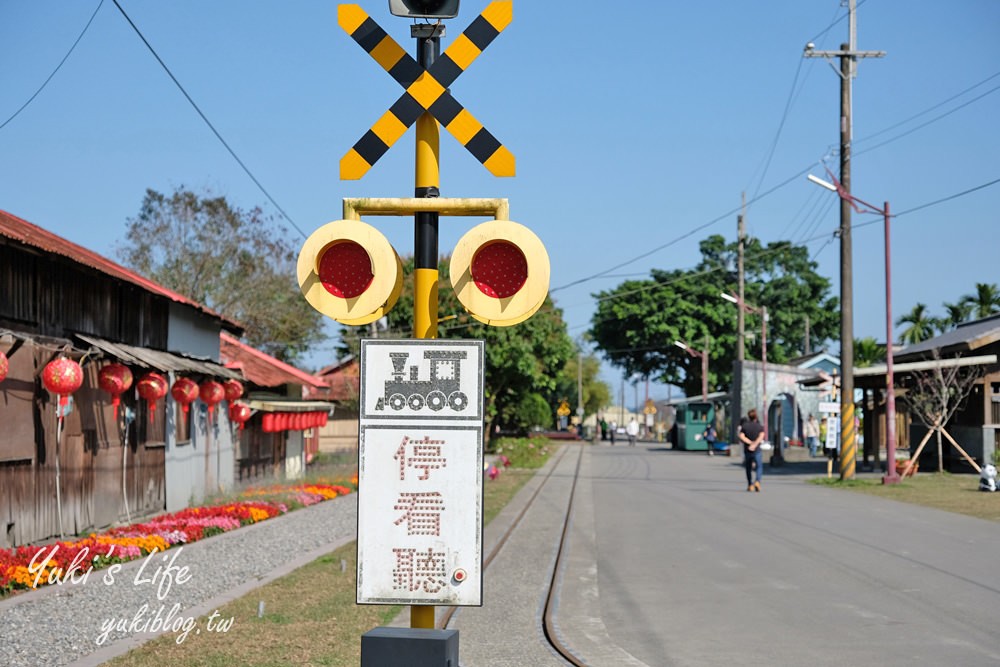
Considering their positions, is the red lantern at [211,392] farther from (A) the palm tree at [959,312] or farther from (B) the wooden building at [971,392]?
(A) the palm tree at [959,312]

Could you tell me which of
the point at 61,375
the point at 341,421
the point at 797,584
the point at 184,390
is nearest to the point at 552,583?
the point at 797,584

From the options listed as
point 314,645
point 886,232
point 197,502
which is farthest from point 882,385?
point 314,645

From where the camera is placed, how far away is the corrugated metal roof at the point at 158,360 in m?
16.7

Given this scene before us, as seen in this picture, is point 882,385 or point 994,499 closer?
point 994,499

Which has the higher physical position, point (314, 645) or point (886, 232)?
point (886, 232)

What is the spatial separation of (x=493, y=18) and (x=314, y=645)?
4.85m

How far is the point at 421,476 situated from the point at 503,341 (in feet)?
152

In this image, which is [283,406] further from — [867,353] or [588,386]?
[588,386]

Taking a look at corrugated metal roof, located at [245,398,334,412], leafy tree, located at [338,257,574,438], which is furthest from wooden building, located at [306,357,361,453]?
corrugated metal roof, located at [245,398,334,412]

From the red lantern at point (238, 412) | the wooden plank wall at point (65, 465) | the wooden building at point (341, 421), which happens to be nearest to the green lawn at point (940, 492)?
the wooden plank wall at point (65, 465)

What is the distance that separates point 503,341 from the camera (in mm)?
50969

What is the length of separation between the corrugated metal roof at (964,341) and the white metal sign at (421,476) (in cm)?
2874

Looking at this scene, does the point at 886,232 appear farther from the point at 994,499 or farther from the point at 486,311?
the point at 486,311

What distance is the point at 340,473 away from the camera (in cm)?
3512
